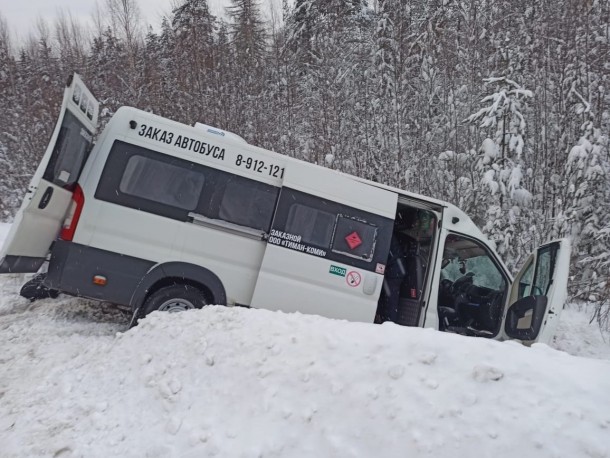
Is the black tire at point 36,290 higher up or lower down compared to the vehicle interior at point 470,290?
lower down

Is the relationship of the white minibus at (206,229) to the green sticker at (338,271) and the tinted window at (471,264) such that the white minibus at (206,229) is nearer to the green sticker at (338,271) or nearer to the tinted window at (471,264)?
the green sticker at (338,271)

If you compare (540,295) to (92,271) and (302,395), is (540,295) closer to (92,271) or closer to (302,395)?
(302,395)

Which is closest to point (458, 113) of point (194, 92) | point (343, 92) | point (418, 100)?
point (418, 100)

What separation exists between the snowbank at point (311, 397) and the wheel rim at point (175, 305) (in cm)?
139

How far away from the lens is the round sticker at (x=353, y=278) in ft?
19.1

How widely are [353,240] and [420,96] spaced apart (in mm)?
10110

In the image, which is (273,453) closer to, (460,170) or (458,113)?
(460,170)

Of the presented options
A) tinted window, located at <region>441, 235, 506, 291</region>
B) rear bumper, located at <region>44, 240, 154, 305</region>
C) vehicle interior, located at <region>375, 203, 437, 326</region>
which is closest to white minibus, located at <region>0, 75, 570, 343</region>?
rear bumper, located at <region>44, 240, 154, 305</region>

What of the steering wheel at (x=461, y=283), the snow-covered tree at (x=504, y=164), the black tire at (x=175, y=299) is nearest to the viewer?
the black tire at (x=175, y=299)

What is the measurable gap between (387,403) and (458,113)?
12.3 meters

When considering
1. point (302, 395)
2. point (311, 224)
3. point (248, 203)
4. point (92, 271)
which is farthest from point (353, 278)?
point (92, 271)

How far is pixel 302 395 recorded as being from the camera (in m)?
2.98

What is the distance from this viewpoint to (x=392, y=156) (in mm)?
14469

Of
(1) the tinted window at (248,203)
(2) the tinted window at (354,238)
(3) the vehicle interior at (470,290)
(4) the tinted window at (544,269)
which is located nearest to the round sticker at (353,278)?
(2) the tinted window at (354,238)
